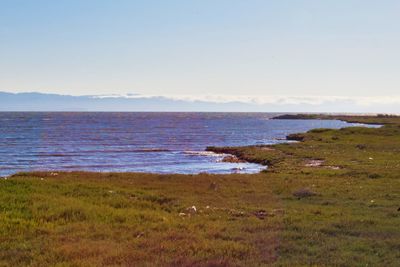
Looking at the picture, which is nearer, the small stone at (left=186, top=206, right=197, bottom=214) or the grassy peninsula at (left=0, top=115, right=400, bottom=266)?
the grassy peninsula at (left=0, top=115, right=400, bottom=266)

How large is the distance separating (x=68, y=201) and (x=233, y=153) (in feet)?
148

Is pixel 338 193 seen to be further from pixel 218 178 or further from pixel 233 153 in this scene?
pixel 233 153

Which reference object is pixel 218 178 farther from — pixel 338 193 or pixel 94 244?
pixel 94 244

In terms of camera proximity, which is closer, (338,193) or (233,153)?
(338,193)

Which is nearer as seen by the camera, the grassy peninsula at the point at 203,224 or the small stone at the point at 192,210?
the grassy peninsula at the point at 203,224

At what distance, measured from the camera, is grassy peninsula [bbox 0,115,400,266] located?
1208 centimetres

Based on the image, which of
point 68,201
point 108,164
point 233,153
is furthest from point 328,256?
point 233,153

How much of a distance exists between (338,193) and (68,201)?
12593 mm

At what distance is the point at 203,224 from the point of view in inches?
624

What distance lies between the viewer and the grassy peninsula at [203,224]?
1208 cm

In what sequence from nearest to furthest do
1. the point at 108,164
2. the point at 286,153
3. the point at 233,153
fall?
the point at 108,164 < the point at 286,153 < the point at 233,153

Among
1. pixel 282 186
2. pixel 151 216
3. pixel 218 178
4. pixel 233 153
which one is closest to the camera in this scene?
pixel 151 216

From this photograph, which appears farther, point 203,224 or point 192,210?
point 192,210

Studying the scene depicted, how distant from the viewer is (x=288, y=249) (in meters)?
12.9
